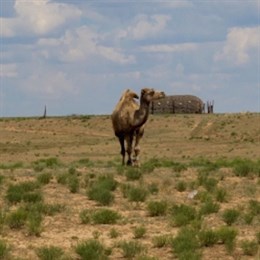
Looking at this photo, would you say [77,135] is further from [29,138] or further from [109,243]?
[109,243]

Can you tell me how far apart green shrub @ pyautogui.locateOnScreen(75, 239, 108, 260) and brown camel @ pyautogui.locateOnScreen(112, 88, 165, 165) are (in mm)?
13571

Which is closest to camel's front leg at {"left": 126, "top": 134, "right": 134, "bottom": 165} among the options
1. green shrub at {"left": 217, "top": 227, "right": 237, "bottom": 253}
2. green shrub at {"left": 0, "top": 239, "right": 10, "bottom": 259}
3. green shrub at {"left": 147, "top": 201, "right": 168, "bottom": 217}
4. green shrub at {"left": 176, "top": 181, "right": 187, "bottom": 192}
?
green shrub at {"left": 176, "top": 181, "right": 187, "bottom": 192}

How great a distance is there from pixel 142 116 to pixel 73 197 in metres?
7.34

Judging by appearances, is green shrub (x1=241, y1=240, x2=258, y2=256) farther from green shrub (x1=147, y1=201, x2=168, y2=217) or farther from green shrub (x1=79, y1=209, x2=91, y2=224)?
green shrub (x1=147, y1=201, x2=168, y2=217)

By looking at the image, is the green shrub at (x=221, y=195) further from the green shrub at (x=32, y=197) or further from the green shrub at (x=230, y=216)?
the green shrub at (x=32, y=197)

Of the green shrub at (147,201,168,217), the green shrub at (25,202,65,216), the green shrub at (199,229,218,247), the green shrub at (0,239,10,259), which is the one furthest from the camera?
the green shrub at (147,201,168,217)

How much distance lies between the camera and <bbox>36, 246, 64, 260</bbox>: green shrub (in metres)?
14.5

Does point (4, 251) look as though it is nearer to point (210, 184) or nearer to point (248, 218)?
point (248, 218)

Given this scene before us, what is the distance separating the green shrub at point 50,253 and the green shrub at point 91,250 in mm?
322

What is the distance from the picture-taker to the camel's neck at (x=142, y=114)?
28.5m

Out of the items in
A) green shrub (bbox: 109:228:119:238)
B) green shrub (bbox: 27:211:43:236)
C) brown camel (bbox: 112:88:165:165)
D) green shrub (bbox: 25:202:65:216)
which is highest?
brown camel (bbox: 112:88:165:165)

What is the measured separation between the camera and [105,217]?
1816 cm

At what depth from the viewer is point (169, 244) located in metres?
15.8

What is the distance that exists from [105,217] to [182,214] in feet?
5.21
